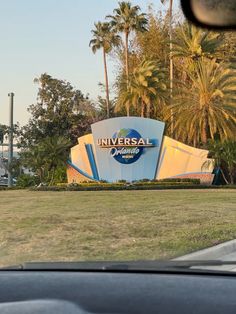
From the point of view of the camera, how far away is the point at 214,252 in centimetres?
1100

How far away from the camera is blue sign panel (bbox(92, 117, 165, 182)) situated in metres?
37.3

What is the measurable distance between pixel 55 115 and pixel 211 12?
2288 inches

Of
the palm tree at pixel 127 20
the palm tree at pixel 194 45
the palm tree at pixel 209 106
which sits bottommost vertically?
the palm tree at pixel 209 106

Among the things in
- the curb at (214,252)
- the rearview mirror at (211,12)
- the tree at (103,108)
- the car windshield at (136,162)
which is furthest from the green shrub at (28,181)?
the rearview mirror at (211,12)

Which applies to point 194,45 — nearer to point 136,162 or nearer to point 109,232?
point 136,162

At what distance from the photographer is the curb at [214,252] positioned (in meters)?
10.3

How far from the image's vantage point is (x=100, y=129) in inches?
1510

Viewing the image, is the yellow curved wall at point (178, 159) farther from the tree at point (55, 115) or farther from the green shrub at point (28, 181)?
the tree at point (55, 115)

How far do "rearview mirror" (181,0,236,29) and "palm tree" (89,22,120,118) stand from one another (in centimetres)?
5745

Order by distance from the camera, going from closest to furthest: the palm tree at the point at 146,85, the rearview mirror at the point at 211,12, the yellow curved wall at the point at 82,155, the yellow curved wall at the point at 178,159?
the rearview mirror at the point at 211,12, the yellow curved wall at the point at 178,159, the yellow curved wall at the point at 82,155, the palm tree at the point at 146,85

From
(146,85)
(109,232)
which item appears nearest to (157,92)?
(146,85)

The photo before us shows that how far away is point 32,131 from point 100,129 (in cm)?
2278

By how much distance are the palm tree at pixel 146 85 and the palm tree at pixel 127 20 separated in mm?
6639

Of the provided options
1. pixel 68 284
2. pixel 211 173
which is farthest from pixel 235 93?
pixel 68 284
